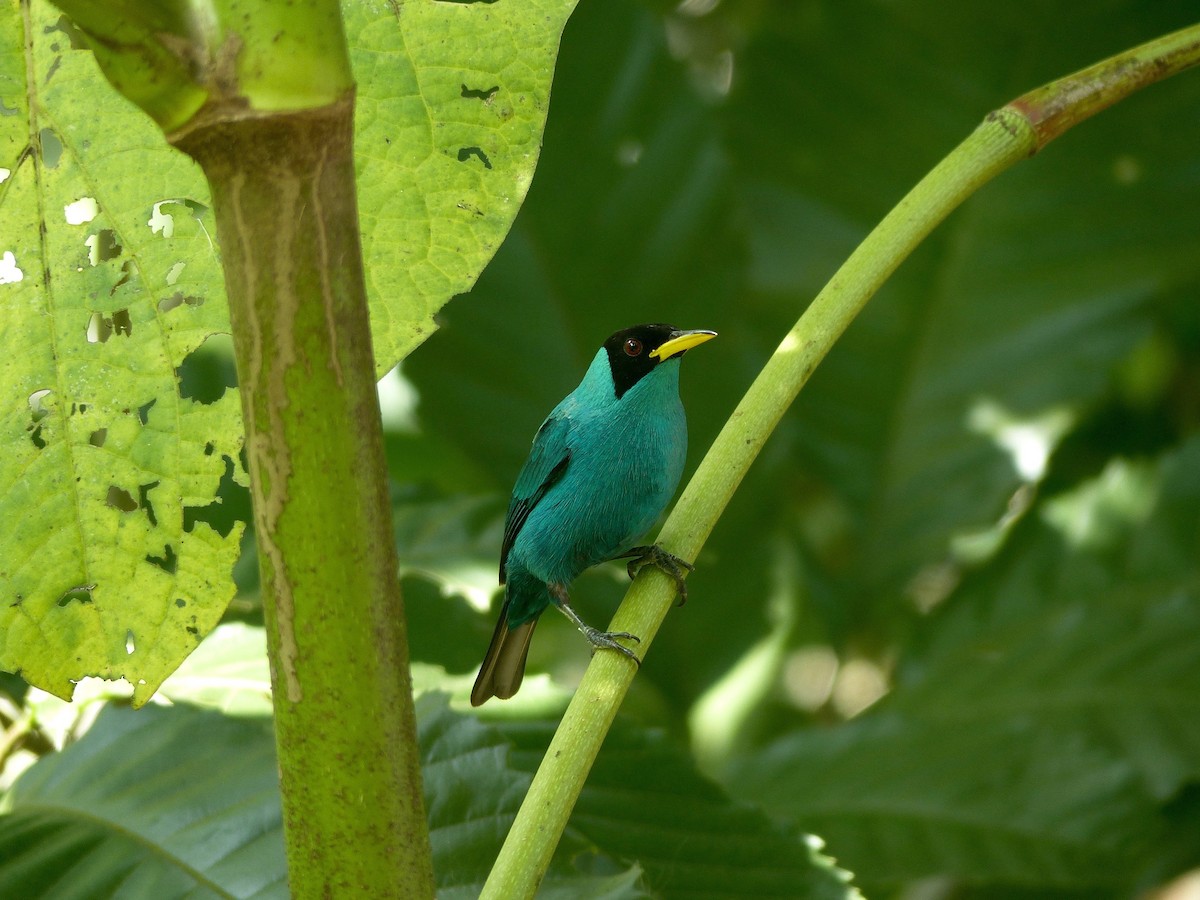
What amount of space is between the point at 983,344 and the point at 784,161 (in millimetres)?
748

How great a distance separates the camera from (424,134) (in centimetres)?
126

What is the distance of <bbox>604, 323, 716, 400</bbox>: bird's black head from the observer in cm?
224

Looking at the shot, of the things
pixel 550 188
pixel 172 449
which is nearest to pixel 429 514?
pixel 550 188

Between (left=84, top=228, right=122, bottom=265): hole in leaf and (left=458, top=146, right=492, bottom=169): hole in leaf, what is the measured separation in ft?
1.18

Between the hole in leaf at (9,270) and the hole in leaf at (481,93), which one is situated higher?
the hole in leaf at (481,93)

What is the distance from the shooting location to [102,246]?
4.17ft

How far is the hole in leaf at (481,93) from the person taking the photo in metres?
1.24

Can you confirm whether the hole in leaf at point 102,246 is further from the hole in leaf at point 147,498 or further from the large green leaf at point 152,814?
the large green leaf at point 152,814

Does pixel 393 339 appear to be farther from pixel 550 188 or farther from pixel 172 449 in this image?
pixel 550 188

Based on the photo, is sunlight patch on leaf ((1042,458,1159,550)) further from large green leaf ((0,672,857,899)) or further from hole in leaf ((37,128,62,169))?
hole in leaf ((37,128,62,169))

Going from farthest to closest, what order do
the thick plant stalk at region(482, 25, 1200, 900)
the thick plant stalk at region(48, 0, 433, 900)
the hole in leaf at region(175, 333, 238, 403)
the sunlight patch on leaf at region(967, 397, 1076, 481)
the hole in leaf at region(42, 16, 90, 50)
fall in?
the sunlight patch on leaf at region(967, 397, 1076, 481)
the hole in leaf at region(175, 333, 238, 403)
the hole in leaf at region(42, 16, 90, 50)
the thick plant stalk at region(482, 25, 1200, 900)
the thick plant stalk at region(48, 0, 433, 900)

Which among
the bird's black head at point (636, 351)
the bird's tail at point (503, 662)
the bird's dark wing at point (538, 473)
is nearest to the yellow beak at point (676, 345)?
the bird's black head at point (636, 351)

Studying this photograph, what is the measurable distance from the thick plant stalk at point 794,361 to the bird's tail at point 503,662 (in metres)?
0.95

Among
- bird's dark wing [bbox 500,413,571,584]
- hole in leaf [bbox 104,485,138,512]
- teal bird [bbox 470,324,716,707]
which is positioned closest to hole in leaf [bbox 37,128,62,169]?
hole in leaf [bbox 104,485,138,512]
